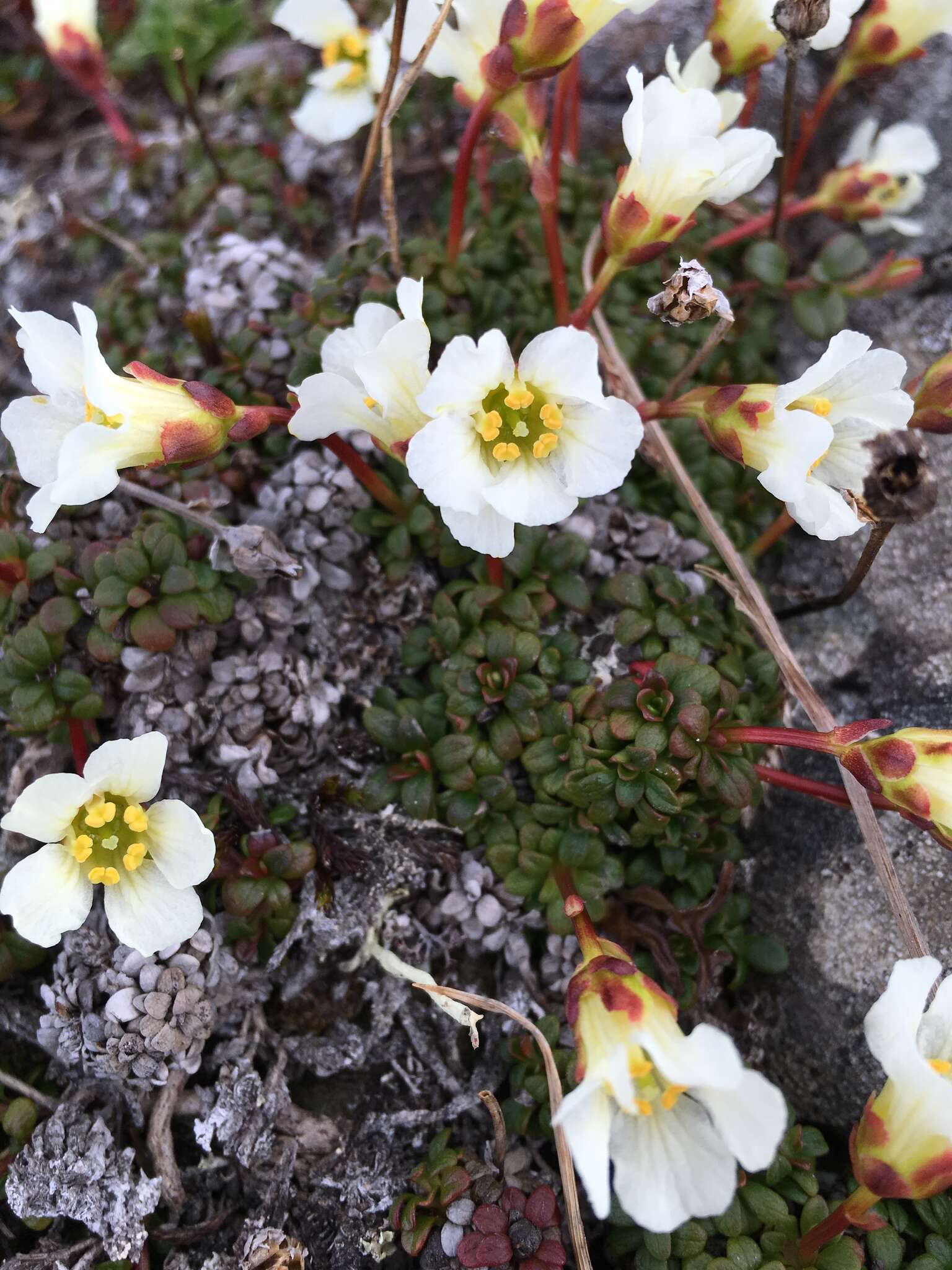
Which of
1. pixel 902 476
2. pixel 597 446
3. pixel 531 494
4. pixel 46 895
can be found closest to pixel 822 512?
pixel 902 476

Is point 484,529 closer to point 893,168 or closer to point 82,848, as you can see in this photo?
point 82,848

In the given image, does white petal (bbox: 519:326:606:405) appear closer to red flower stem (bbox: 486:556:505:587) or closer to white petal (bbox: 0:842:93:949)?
red flower stem (bbox: 486:556:505:587)

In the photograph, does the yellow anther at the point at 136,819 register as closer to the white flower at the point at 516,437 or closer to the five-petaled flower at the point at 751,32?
the white flower at the point at 516,437

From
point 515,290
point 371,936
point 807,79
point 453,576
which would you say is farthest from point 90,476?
point 807,79

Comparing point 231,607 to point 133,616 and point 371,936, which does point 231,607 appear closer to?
point 133,616

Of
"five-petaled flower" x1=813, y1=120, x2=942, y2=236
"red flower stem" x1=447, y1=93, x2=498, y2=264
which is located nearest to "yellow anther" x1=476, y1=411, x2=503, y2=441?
"red flower stem" x1=447, y1=93, x2=498, y2=264

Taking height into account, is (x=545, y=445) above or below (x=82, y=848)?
above

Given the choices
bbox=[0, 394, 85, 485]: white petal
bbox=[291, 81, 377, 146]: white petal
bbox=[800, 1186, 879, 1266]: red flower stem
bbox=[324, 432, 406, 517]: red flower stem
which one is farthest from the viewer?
bbox=[291, 81, 377, 146]: white petal
